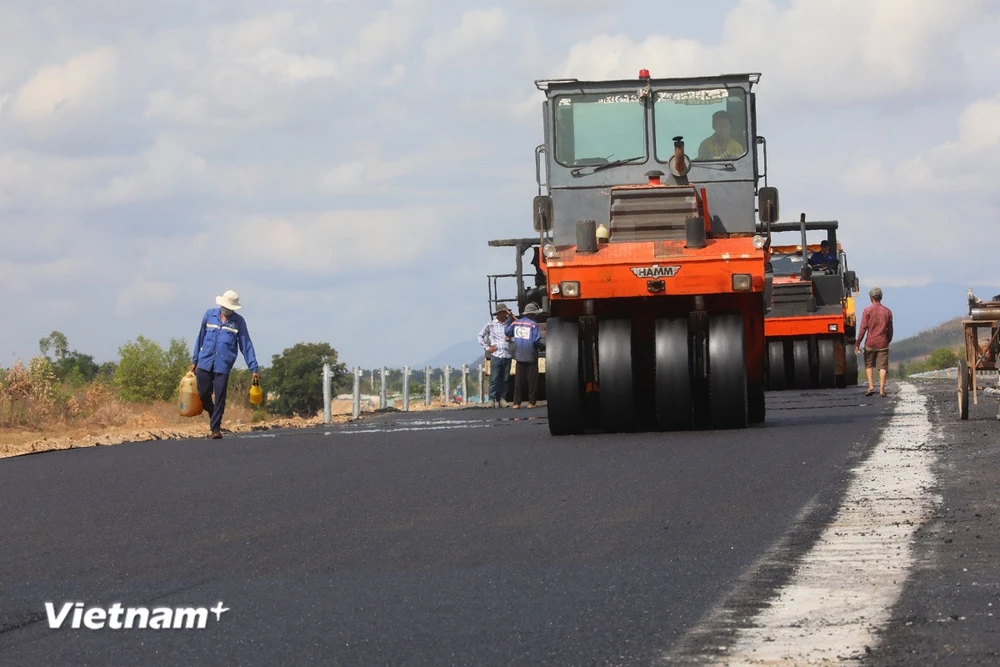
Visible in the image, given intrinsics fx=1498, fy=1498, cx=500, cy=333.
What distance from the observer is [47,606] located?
5.88 m

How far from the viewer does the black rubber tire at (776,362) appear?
29281mm

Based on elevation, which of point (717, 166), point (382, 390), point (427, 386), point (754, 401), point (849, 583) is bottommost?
point (849, 583)

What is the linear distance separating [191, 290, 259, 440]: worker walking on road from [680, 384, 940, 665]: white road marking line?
9.99 m

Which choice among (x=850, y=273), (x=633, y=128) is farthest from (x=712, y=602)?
(x=850, y=273)

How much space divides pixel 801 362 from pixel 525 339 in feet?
20.7

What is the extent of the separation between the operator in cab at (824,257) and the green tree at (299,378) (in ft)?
109

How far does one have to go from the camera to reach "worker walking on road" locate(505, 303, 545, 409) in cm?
2598

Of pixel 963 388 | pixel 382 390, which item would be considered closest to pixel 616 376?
pixel 963 388

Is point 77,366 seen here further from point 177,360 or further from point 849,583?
point 849,583

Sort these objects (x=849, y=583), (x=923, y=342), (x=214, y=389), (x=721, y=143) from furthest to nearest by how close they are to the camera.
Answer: (x=923, y=342) → (x=214, y=389) → (x=721, y=143) → (x=849, y=583)

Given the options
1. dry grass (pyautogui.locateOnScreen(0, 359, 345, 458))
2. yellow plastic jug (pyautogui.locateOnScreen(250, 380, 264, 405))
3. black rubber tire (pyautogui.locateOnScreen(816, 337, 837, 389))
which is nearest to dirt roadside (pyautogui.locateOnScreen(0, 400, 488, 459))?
dry grass (pyautogui.locateOnScreen(0, 359, 345, 458))

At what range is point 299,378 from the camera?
6625 cm

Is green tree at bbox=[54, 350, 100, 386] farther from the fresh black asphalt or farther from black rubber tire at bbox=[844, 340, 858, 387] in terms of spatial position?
the fresh black asphalt

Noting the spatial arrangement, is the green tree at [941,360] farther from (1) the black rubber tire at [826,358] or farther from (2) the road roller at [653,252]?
(2) the road roller at [653,252]
